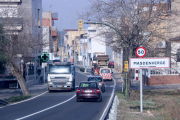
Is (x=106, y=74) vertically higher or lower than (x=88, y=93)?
higher

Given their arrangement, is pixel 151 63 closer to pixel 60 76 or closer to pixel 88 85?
pixel 88 85

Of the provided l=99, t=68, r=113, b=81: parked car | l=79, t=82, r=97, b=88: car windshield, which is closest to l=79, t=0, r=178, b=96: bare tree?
l=79, t=82, r=97, b=88: car windshield

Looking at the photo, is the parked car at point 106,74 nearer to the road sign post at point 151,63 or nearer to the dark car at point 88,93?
the dark car at point 88,93

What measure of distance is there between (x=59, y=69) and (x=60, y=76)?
0.76 meters

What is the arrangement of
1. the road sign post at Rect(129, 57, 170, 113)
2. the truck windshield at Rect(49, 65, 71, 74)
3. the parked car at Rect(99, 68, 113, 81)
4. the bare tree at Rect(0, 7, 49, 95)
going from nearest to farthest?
the road sign post at Rect(129, 57, 170, 113) < the bare tree at Rect(0, 7, 49, 95) < the truck windshield at Rect(49, 65, 71, 74) < the parked car at Rect(99, 68, 113, 81)

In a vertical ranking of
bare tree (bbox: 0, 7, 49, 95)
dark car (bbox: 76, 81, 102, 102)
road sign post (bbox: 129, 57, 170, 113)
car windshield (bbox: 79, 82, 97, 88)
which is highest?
bare tree (bbox: 0, 7, 49, 95)

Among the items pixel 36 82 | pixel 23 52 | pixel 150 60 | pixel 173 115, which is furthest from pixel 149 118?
pixel 36 82

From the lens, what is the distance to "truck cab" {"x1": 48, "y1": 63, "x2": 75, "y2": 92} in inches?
936

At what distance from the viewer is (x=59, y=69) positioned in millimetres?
24109

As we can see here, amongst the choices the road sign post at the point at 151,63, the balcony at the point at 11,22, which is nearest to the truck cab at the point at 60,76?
the balcony at the point at 11,22

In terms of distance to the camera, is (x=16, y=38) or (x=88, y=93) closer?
(x=88, y=93)

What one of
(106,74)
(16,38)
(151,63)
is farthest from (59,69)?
(106,74)

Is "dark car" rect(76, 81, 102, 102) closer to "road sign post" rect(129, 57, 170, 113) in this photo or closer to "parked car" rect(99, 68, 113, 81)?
"road sign post" rect(129, 57, 170, 113)

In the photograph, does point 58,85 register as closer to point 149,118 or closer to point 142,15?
point 142,15
